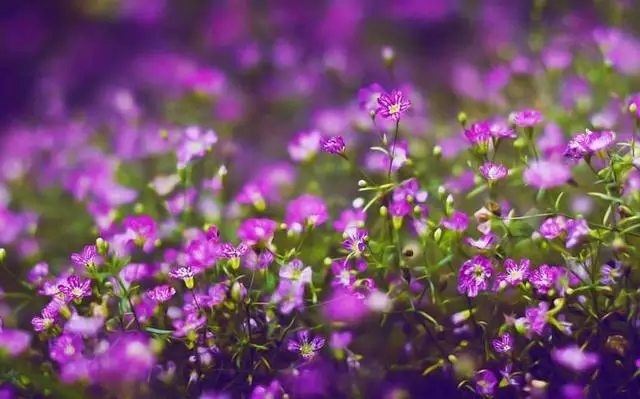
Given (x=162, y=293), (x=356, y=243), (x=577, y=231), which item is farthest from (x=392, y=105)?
(x=162, y=293)

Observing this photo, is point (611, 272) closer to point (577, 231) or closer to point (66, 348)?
point (577, 231)

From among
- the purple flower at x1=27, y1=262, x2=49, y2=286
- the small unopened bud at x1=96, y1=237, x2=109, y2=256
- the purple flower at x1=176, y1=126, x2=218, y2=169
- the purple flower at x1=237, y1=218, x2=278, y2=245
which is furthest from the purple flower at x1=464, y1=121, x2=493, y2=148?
the purple flower at x1=27, y1=262, x2=49, y2=286

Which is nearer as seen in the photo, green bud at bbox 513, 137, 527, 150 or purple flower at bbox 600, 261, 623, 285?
purple flower at bbox 600, 261, 623, 285

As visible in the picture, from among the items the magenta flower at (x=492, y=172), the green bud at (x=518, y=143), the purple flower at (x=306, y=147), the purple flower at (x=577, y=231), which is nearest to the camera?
the purple flower at (x=577, y=231)

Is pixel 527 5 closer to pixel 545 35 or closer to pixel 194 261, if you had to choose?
pixel 545 35

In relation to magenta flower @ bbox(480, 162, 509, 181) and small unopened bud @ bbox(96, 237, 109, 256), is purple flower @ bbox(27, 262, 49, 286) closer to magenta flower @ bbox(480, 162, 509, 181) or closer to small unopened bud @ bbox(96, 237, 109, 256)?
small unopened bud @ bbox(96, 237, 109, 256)

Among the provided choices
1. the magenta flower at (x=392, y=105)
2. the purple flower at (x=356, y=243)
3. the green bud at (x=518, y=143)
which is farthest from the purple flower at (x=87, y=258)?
the green bud at (x=518, y=143)

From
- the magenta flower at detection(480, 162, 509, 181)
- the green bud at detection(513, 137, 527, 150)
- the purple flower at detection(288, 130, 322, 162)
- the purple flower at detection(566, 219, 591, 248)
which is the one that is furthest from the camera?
the purple flower at detection(288, 130, 322, 162)

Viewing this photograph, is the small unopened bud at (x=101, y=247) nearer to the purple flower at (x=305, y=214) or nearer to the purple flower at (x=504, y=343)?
the purple flower at (x=305, y=214)
